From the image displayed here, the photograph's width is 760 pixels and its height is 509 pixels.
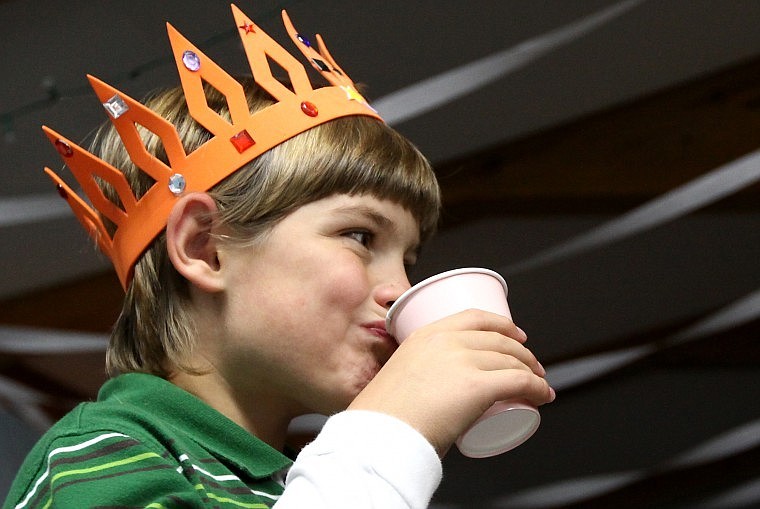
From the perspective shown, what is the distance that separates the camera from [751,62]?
2.22 m

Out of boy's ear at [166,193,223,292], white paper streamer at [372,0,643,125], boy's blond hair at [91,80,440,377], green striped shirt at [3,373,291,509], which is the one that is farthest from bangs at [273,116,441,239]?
white paper streamer at [372,0,643,125]

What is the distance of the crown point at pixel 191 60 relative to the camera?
1245 mm

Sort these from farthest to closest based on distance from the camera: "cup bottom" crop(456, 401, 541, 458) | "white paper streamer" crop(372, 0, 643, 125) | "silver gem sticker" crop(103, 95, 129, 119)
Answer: "white paper streamer" crop(372, 0, 643, 125) → "silver gem sticker" crop(103, 95, 129, 119) → "cup bottom" crop(456, 401, 541, 458)

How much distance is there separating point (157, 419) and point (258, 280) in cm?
19

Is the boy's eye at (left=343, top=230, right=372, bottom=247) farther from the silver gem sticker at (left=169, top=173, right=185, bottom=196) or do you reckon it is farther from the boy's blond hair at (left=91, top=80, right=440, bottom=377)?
the silver gem sticker at (left=169, top=173, right=185, bottom=196)

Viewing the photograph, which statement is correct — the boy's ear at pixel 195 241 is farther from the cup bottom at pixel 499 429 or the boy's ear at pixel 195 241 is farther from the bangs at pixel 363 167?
the cup bottom at pixel 499 429

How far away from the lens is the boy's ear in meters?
Result: 1.17

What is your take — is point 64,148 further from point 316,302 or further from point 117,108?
point 316,302

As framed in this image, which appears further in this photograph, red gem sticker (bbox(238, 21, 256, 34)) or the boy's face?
red gem sticker (bbox(238, 21, 256, 34))

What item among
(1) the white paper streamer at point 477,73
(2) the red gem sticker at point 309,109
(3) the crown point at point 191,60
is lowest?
(2) the red gem sticker at point 309,109

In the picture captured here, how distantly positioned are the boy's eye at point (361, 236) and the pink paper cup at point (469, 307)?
0.16 metres

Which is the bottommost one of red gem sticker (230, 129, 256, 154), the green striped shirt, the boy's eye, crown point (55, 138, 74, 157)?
the green striped shirt

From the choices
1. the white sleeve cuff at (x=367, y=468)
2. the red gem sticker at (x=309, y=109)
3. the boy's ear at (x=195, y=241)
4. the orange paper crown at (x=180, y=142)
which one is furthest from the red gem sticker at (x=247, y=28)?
the white sleeve cuff at (x=367, y=468)

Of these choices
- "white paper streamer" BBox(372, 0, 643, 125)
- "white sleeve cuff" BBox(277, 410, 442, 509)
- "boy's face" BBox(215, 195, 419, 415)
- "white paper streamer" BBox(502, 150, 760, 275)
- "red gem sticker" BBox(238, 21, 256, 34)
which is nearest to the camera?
"white sleeve cuff" BBox(277, 410, 442, 509)
